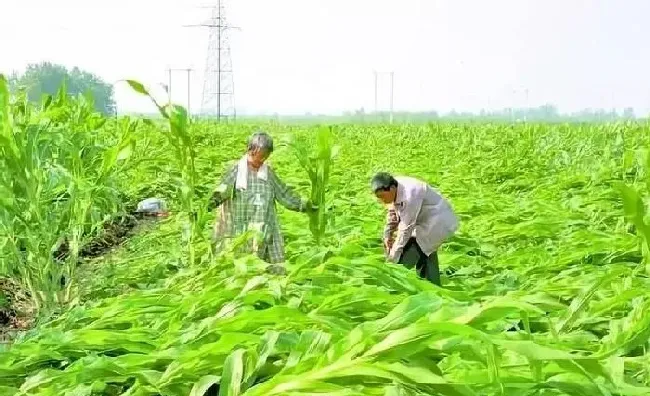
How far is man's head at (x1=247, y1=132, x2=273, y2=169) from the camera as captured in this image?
4.95m

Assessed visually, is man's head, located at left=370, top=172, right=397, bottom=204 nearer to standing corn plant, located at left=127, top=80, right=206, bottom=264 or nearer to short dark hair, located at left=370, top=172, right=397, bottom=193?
short dark hair, located at left=370, top=172, right=397, bottom=193

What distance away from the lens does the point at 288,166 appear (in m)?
13.2

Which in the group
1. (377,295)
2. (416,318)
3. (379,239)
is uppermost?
(416,318)

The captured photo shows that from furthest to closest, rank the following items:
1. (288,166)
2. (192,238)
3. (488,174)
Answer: (288,166) < (488,174) < (192,238)

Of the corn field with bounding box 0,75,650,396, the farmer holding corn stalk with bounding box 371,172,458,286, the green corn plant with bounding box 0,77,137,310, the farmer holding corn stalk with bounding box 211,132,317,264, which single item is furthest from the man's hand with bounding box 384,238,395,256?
the green corn plant with bounding box 0,77,137,310

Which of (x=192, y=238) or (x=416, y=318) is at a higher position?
(x=416, y=318)

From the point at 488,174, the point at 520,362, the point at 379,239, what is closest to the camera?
the point at 520,362

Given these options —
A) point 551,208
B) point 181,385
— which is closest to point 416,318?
point 181,385

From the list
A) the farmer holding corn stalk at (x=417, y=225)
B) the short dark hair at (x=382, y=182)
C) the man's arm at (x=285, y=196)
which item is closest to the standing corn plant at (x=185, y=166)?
the man's arm at (x=285, y=196)

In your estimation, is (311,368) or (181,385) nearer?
(311,368)

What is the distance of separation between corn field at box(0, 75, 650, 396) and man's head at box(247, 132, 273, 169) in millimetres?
119

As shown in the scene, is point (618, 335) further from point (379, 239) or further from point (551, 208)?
point (551, 208)

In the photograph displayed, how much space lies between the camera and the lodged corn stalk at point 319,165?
464 centimetres

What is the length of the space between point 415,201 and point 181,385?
9.68 feet
